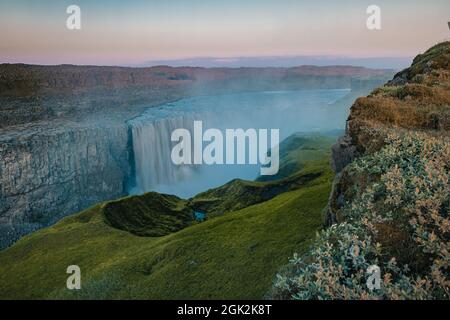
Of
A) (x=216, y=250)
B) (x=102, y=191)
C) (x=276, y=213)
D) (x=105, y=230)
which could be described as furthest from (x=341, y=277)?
(x=102, y=191)

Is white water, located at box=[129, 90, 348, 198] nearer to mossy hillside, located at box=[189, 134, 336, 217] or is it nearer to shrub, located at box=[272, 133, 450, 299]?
mossy hillside, located at box=[189, 134, 336, 217]

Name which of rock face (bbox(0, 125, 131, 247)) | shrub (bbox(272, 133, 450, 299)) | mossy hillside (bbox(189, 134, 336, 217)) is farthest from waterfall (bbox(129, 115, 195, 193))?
shrub (bbox(272, 133, 450, 299))

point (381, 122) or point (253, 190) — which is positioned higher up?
point (381, 122)

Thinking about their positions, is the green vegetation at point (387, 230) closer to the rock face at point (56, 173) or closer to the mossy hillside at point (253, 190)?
the mossy hillside at point (253, 190)

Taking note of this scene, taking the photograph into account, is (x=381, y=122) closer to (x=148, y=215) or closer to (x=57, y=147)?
(x=148, y=215)

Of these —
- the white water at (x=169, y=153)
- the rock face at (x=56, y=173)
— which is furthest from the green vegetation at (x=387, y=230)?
the white water at (x=169, y=153)

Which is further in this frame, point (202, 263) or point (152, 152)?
point (152, 152)

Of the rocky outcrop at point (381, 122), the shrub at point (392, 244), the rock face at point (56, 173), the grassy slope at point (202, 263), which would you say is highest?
the rocky outcrop at point (381, 122)

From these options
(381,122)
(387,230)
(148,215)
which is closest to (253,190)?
(148,215)
